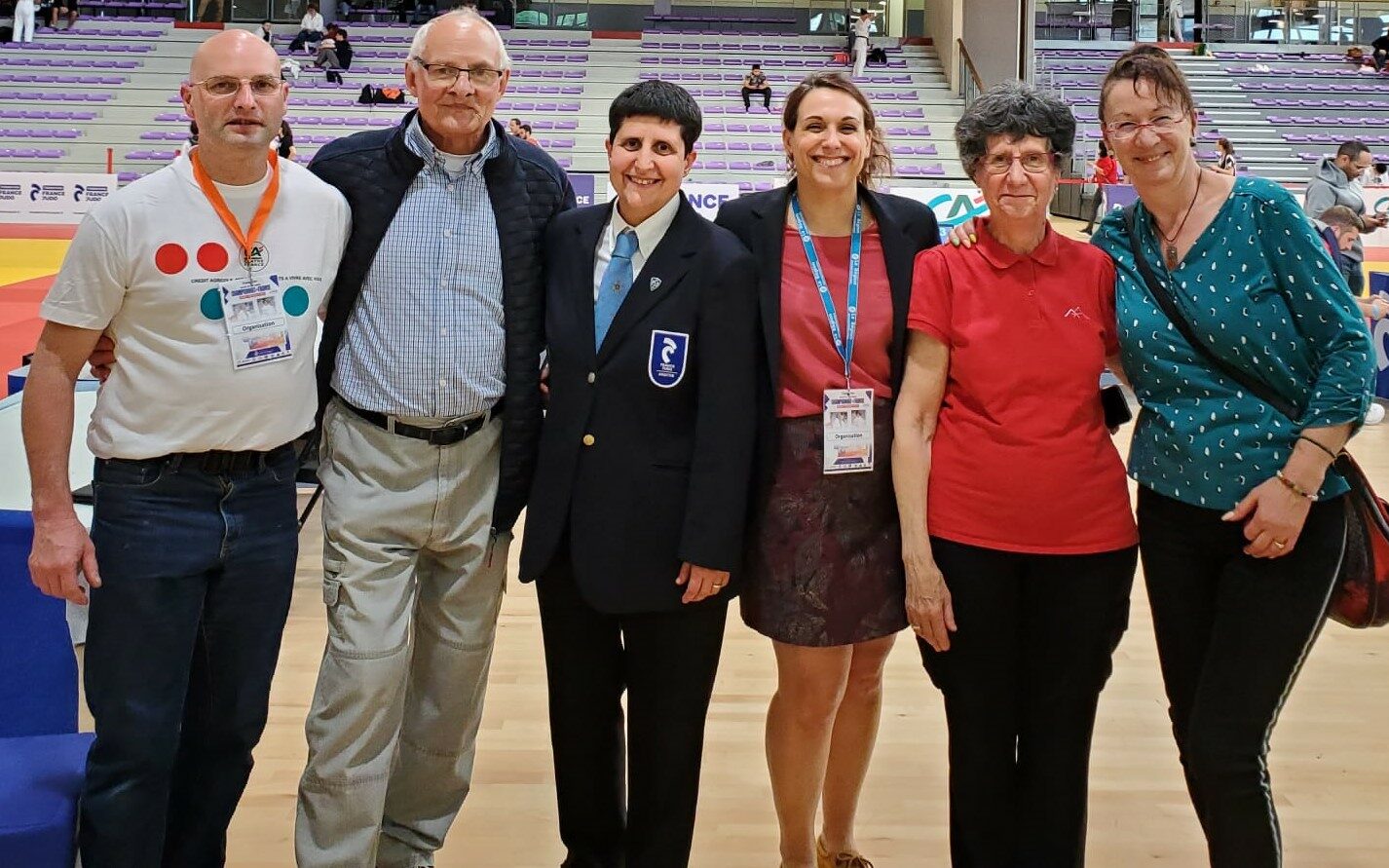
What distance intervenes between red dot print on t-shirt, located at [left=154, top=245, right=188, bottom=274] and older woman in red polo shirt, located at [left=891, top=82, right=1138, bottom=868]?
1327 mm

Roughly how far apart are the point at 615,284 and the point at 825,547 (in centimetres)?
67

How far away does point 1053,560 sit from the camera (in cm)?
221

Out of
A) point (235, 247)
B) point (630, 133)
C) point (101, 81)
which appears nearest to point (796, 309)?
point (630, 133)

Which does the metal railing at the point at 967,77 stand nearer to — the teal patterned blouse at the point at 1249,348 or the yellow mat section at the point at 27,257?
the yellow mat section at the point at 27,257

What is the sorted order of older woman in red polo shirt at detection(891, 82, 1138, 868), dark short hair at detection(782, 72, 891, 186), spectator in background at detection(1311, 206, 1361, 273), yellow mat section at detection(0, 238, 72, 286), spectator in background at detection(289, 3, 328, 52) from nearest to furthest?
older woman in red polo shirt at detection(891, 82, 1138, 868) → dark short hair at detection(782, 72, 891, 186) → spectator in background at detection(1311, 206, 1361, 273) → yellow mat section at detection(0, 238, 72, 286) → spectator in background at detection(289, 3, 328, 52)

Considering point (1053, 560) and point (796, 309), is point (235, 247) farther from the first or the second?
point (1053, 560)

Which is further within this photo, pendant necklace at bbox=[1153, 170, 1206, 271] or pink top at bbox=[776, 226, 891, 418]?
pink top at bbox=[776, 226, 891, 418]

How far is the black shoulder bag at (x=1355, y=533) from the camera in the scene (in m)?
2.07

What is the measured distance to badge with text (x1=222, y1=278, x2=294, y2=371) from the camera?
217cm

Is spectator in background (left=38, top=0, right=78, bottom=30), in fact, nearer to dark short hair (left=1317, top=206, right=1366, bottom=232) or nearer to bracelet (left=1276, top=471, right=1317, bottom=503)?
dark short hair (left=1317, top=206, right=1366, bottom=232)

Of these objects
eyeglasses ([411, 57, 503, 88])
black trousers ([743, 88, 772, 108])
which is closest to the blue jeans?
eyeglasses ([411, 57, 503, 88])

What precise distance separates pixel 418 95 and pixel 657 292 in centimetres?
66

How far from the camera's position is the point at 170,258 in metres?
2.13

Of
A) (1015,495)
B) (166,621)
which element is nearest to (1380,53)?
(1015,495)
